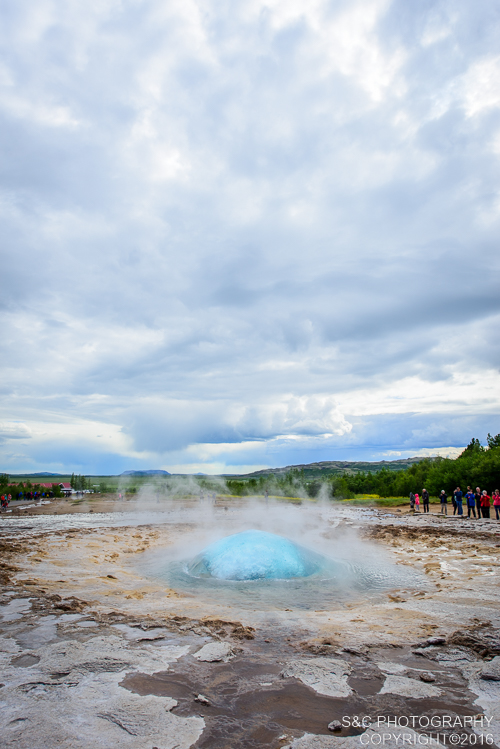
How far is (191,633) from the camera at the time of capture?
18.7 ft

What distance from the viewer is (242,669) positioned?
14.8ft

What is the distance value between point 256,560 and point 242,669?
240 inches

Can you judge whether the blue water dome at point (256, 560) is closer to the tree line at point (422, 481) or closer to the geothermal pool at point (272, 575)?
the geothermal pool at point (272, 575)

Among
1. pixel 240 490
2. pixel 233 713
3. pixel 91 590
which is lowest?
pixel 240 490

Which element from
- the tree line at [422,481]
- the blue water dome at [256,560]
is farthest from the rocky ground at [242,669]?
the tree line at [422,481]

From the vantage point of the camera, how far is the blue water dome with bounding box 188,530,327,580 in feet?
33.1

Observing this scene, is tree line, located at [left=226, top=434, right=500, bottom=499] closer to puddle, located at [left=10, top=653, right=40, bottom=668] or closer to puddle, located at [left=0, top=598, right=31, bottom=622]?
puddle, located at [left=0, top=598, right=31, bottom=622]

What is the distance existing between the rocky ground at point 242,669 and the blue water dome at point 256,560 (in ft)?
6.60

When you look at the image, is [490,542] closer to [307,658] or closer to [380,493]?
[307,658]

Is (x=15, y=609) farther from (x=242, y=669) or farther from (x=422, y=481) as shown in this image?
(x=422, y=481)

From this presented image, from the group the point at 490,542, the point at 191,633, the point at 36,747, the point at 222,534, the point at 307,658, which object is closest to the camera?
the point at 36,747

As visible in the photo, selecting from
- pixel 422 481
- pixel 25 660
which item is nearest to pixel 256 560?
pixel 25 660

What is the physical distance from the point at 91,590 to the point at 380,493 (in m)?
53.0

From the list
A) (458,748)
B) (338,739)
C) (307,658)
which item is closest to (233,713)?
(338,739)
